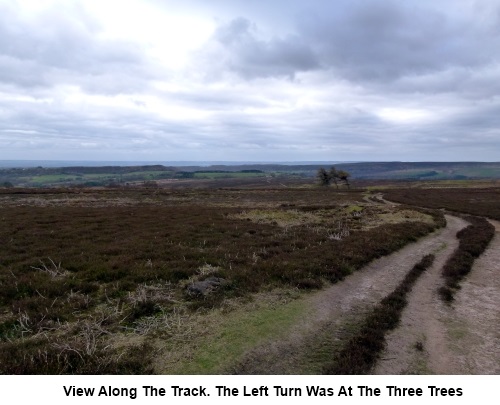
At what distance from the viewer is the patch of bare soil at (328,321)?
7492 millimetres

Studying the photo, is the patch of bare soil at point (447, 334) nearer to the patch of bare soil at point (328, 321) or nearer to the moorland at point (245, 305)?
the moorland at point (245, 305)

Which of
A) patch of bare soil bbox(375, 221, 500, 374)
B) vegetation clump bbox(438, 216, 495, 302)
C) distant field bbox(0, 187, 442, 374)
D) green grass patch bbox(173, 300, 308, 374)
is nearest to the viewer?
green grass patch bbox(173, 300, 308, 374)

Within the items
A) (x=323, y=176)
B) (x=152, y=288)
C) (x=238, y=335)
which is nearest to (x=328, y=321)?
(x=238, y=335)

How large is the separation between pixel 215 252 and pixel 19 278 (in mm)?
8442

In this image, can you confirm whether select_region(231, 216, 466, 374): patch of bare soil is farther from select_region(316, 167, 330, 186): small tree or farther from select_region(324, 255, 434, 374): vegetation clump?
select_region(316, 167, 330, 186): small tree

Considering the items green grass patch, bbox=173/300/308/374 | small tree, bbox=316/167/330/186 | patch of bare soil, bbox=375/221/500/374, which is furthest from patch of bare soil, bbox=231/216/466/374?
small tree, bbox=316/167/330/186

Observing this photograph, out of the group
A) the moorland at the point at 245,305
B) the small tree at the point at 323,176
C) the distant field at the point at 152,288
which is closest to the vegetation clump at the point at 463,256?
the moorland at the point at 245,305

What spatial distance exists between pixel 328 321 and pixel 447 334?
314 cm

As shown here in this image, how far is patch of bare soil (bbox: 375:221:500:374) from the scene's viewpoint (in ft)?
24.5

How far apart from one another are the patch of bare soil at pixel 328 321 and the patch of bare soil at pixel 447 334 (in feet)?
2.92

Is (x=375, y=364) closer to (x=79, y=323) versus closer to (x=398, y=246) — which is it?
(x=79, y=323)

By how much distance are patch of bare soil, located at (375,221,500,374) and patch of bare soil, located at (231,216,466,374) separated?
89 cm

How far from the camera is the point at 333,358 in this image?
774 cm
